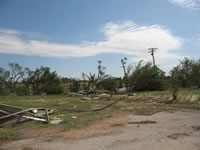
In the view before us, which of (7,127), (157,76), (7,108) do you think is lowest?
(7,127)

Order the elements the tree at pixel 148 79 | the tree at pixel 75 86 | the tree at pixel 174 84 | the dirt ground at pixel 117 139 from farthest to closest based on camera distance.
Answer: the tree at pixel 75 86, the tree at pixel 148 79, the tree at pixel 174 84, the dirt ground at pixel 117 139

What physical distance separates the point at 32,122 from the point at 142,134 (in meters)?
4.53

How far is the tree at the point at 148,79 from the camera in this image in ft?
90.7

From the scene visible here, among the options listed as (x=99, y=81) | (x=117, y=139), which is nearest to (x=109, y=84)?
(x=99, y=81)

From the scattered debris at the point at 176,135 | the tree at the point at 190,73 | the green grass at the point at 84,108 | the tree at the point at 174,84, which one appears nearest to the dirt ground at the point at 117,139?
the scattered debris at the point at 176,135

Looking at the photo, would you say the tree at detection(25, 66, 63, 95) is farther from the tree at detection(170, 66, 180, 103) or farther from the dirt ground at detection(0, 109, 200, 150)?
the dirt ground at detection(0, 109, 200, 150)

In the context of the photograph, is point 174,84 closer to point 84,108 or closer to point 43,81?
point 84,108

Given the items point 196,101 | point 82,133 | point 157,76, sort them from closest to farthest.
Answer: point 82,133
point 196,101
point 157,76

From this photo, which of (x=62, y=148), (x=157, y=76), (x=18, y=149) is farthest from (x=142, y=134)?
(x=157, y=76)

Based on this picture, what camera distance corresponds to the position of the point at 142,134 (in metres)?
5.14

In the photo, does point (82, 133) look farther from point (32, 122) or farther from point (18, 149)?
point (32, 122)

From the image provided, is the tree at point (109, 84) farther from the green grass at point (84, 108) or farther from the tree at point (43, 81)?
the green grass at point (84, 108)

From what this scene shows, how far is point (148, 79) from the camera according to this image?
2870 centimetres

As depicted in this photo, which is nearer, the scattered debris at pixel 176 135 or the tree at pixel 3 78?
the scattered debris at pixel 176 135
